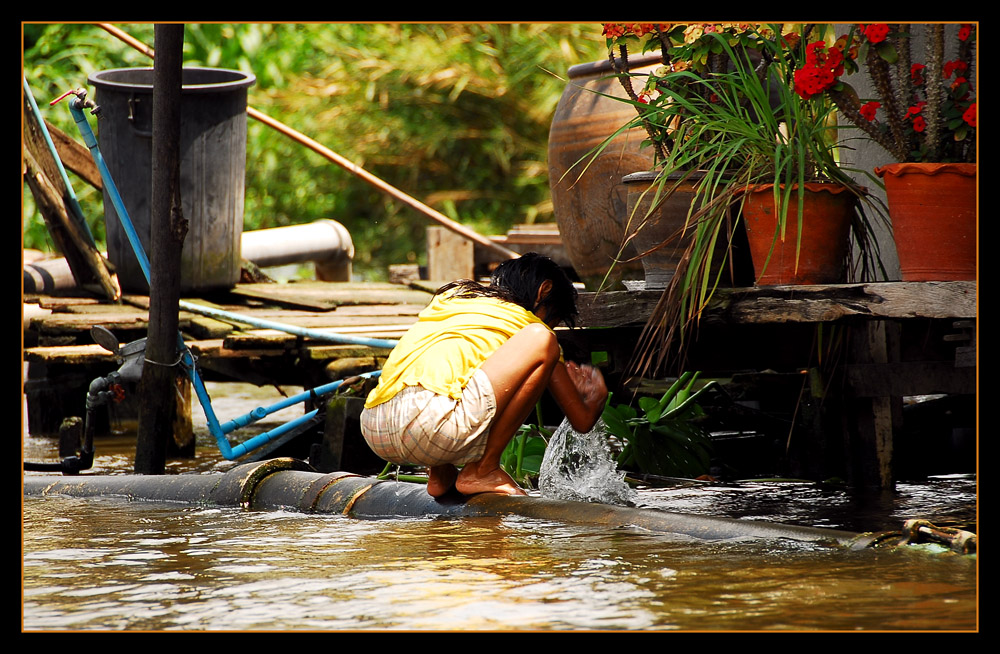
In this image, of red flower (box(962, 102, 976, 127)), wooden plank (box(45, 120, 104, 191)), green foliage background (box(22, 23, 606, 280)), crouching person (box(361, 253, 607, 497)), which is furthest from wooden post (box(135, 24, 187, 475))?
green foliage background (box(22, 23, 606, 280))

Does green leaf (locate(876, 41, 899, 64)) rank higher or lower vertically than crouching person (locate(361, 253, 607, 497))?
higher

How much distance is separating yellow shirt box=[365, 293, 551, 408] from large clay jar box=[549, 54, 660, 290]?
1.43 meters

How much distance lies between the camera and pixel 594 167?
6098 millimetres

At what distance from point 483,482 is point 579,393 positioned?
1.60 feet

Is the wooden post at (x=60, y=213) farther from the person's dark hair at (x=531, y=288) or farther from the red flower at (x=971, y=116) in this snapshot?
the red flower at (x=971, y=116)

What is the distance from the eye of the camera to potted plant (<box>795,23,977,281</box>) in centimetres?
410

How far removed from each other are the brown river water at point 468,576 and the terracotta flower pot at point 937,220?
87cm

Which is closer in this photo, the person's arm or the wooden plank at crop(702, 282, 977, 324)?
the wooden plank at crop(702, 282, 977, 324)

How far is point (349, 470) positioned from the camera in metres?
5.75

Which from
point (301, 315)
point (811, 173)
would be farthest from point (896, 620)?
point (301, 315)

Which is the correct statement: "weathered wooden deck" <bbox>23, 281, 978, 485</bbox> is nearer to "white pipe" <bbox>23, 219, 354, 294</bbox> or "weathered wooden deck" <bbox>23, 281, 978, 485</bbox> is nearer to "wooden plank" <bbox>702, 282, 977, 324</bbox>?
"wooden plank" <bbox>702, 282, 977, 324</bbox>

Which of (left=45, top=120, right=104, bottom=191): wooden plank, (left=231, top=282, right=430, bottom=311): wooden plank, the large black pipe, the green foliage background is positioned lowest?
the large black pipe

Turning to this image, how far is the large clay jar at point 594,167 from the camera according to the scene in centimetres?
596

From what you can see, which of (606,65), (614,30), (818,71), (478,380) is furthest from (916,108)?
(606,65)
